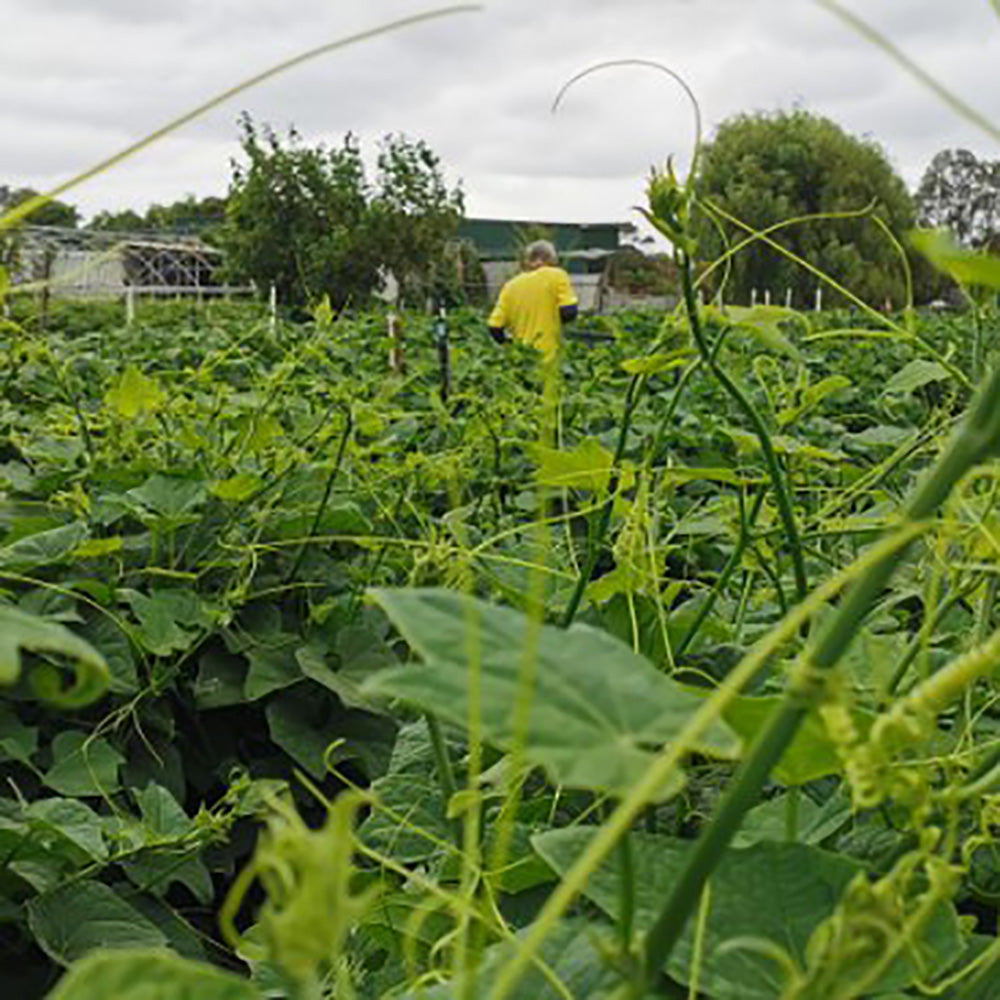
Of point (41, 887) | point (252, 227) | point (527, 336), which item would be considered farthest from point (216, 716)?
point (252, 227)

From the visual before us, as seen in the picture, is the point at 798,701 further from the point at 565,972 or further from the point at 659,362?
the point at 659,362

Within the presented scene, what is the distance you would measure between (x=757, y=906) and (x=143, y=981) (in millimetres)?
243

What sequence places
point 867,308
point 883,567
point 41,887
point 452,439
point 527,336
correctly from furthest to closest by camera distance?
1. point 527,336
2. point 452,439
3. point 41,887
4. point 867,308
5. point 883,567

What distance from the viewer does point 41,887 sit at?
1434 millimetres

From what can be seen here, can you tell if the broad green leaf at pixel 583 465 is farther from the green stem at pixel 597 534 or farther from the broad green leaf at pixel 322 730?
the broad green leaf at pixel 322 730

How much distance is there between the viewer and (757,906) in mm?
552

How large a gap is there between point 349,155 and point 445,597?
17330 millimetres

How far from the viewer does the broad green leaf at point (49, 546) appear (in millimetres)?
1702

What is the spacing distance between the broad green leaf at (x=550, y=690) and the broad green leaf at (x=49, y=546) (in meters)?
1.36

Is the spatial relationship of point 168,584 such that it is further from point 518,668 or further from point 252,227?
point 252,227

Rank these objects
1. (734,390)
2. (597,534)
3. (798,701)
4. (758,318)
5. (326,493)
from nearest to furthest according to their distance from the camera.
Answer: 1. (798,701)
2. (734,390)
3. (758,318)
4. (597,534)
5. (326,493)

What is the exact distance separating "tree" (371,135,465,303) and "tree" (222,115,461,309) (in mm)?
10

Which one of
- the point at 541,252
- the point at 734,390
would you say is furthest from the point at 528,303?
the point at 734,390

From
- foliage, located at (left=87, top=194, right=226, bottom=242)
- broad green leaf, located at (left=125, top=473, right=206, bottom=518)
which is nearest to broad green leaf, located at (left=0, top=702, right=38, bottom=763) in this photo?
broad green leaf, located at (left=125, top=473, right=206, bottom=518)
